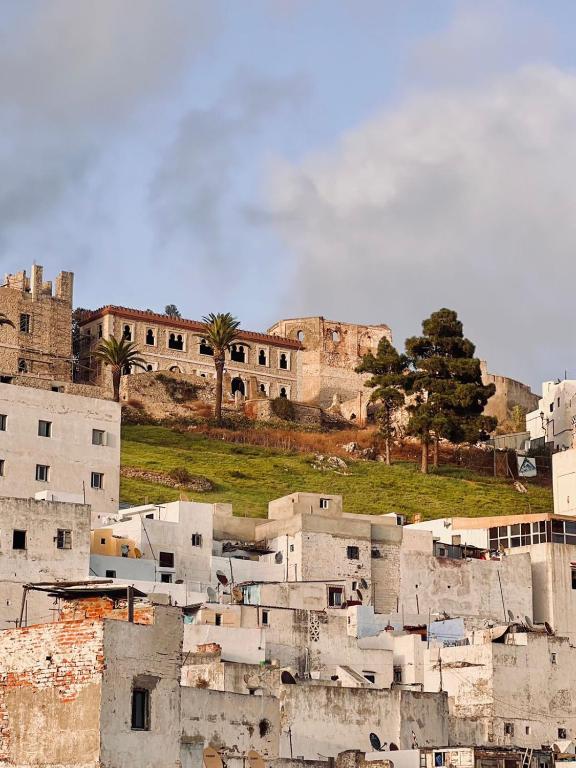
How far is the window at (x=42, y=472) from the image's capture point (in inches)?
2579

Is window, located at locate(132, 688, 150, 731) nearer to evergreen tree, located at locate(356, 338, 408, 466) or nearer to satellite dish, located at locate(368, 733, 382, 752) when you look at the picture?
satellite dish, located at locate(368, 733, 382, 752)

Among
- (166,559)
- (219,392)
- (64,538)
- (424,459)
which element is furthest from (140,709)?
(219,392)

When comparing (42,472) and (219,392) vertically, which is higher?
(219,392)

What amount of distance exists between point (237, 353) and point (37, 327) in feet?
53.0

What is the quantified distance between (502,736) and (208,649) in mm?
11034

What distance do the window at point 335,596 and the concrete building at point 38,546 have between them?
9.81 m

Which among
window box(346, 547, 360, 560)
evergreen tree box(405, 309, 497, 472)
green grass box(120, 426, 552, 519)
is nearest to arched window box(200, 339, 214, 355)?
green grass box(120, 426, 552, 519)

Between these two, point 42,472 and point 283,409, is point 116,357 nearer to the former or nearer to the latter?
point 283,409

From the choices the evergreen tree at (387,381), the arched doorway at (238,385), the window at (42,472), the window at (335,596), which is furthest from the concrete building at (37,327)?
the window at (335,596)

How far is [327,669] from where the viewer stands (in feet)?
170

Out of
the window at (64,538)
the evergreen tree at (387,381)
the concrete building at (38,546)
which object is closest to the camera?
the concrete building at (38,546)

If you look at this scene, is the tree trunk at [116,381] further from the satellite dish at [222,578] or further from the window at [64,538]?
the window at [64,538]

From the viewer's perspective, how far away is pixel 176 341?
113125mm

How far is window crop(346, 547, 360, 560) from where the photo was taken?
203 feet
